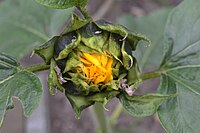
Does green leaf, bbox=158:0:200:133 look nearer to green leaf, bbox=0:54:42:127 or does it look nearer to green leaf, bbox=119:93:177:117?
green leaf, bbox=119:93:177:117

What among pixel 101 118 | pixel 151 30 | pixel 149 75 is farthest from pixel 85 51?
pixel 151 30

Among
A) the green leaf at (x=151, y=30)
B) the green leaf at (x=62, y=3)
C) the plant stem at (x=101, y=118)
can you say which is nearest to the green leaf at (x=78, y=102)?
the green leaf at (x=62, y=3)

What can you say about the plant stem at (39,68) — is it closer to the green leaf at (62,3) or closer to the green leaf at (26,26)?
the green leaf at (62,3)

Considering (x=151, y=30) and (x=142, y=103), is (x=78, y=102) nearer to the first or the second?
(x=142, y=103)

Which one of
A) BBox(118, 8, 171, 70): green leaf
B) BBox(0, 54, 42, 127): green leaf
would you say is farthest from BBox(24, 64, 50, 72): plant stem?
BBox(118, 8, 171, 70): green leaf

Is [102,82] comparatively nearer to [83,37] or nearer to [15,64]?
[83,37]

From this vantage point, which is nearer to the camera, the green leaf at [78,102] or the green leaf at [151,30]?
the green leaf at [78,102]
